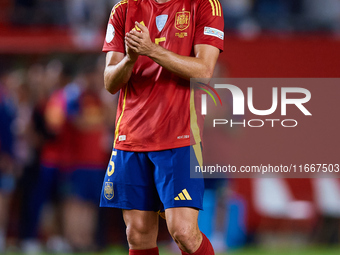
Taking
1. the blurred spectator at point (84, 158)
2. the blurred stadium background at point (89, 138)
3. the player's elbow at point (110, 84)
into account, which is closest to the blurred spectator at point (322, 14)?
the blurred stadium background at point (89, 138)

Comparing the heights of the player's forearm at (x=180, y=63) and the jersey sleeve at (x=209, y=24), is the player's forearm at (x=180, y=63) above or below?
below

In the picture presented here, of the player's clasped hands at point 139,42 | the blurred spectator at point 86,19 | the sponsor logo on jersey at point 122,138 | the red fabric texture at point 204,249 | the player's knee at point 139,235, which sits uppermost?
the blurred spectator at point 86,19

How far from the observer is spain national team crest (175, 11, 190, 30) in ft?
11.8

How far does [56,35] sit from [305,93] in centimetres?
388

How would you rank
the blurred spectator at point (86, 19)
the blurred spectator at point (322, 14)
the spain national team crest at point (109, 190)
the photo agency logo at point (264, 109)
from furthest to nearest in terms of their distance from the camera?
the blurred spectator at point (322, 14) < the blurred spectator at point (86, 19) < the photo agency logo at point (264, 109) < the spain national team crest at point (109, 190)

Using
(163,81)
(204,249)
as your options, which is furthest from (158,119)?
(204,249)

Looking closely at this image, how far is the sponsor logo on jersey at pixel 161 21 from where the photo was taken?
3641 mm

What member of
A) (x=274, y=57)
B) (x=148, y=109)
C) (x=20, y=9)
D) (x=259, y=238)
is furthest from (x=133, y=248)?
(x=20, y=9)

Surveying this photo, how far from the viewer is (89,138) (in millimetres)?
6953

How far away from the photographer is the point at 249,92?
8047 mm

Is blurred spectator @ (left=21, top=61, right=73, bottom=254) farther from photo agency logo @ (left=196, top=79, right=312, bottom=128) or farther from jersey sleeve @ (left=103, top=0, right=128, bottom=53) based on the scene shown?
jersey sleeve @ (left=103, top=0, right=128, bottom=53)

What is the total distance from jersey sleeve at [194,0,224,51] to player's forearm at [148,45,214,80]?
0.17 m

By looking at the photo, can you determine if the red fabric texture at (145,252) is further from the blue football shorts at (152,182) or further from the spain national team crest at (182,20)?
the spain national team crest at (182,20)

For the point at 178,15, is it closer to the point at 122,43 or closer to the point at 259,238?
the point at 122,43
